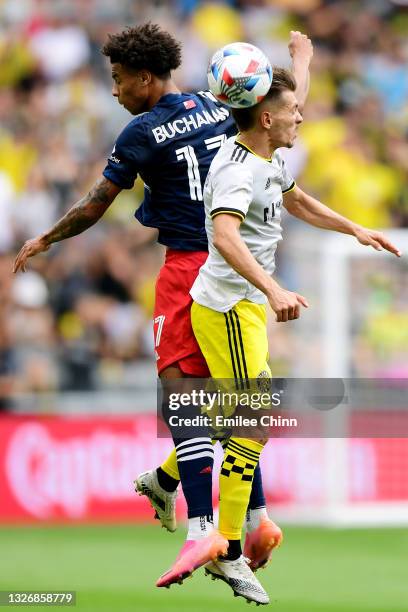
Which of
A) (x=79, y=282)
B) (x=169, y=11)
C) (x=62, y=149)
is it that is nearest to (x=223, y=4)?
(x=169, y=11)

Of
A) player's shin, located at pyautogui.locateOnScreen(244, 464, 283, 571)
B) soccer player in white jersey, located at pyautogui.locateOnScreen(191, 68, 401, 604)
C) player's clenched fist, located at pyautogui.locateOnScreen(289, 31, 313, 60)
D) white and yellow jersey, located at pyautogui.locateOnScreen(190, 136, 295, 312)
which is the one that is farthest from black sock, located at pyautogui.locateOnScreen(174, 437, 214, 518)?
player's clenched fist, located at pyautogui.locateOnScreen(289, 31, 313, 60)

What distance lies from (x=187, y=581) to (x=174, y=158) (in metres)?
4.24

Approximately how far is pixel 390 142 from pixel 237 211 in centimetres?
1102

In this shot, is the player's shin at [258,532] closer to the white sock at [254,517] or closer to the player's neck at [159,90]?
the white sock at [254,517]

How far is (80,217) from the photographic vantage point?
762cm

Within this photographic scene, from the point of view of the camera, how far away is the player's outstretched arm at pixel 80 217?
7.59m

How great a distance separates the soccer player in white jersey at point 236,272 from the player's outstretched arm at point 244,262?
12 mm

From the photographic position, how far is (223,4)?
18.2 meters

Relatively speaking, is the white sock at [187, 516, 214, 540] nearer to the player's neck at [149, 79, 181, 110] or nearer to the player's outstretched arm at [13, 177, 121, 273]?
the player's outstretched arm at [13, 177, 121, 273]

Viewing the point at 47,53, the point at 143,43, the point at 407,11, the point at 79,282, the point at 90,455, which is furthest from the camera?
the point at 407,11

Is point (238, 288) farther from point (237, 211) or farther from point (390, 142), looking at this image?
point (390, 142)

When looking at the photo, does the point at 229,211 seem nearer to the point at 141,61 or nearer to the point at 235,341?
the point at 235,341

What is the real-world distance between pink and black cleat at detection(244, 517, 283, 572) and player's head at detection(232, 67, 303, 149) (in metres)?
2.04

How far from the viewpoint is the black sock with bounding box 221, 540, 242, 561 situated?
731 centimetres
